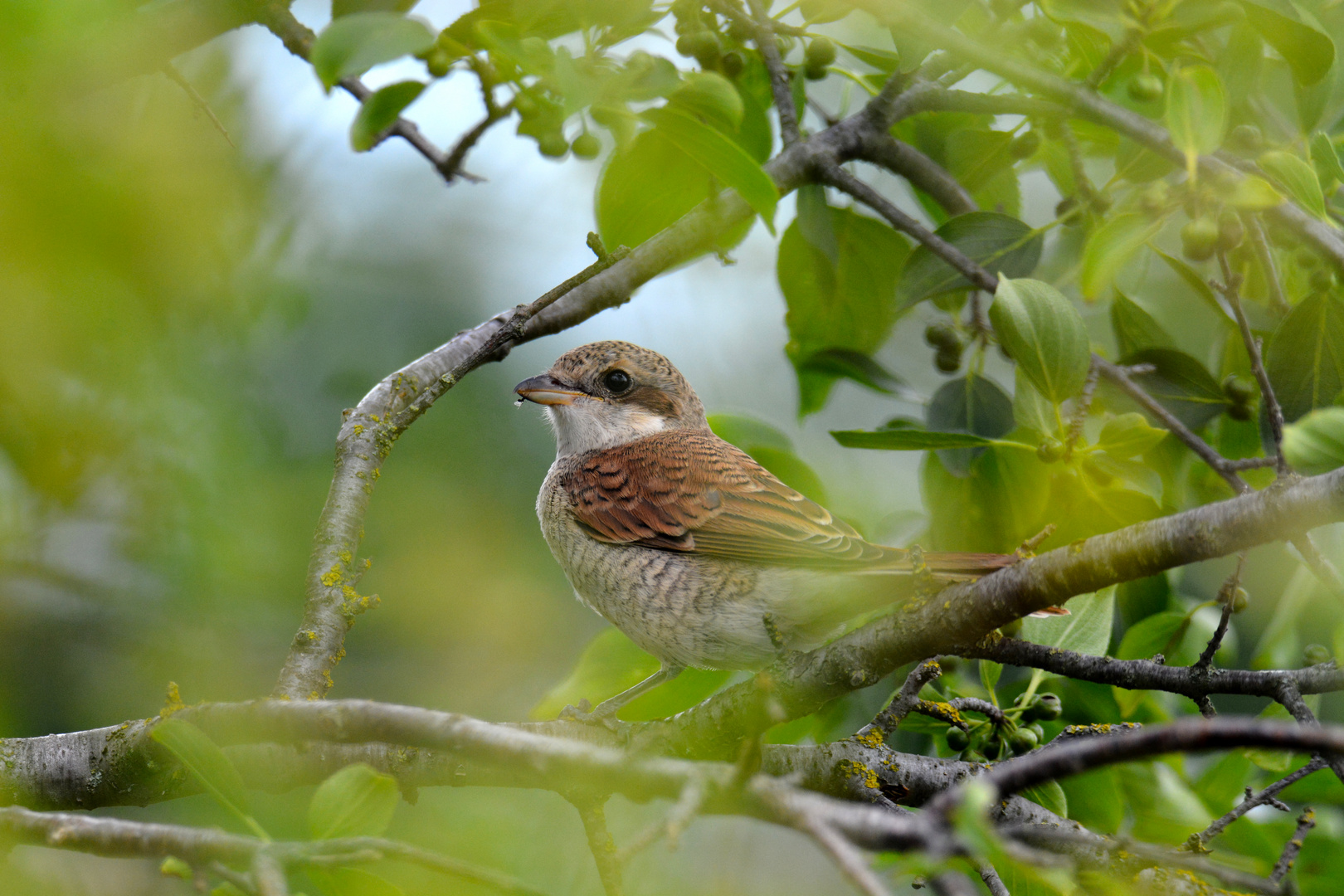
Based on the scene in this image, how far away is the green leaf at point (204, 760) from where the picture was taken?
4.05ft

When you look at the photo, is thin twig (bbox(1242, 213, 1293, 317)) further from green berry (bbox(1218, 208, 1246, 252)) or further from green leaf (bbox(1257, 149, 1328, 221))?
green leaf (bbox(1257, 149, 1328, 221))

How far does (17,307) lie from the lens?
2090 millimetres

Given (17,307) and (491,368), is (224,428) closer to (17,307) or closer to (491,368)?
(17,307)

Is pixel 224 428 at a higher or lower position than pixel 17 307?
lower

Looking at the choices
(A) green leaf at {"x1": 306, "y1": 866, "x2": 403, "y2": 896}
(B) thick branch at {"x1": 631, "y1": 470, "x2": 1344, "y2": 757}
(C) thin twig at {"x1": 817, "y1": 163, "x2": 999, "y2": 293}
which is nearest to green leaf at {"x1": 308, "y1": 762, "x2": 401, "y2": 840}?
(A) green leaf at {"x1": 306, "y1": 866, "x2": 403, "y2": 896}

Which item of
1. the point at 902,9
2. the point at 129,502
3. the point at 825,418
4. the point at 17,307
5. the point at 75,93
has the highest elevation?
the point at 902,9

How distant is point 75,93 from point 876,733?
221 centimetres

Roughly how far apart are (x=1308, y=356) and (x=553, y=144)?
1976 mm

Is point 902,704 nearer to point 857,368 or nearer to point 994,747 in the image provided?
point 994,747

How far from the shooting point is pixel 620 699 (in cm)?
262

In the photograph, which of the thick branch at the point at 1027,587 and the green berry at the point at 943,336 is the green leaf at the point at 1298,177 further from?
the green berry at the point at 943,336

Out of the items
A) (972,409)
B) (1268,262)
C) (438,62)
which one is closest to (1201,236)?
(1268,262)

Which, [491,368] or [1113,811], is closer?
[1113,811]

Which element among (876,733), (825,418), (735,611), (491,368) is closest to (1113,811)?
(876,733)
